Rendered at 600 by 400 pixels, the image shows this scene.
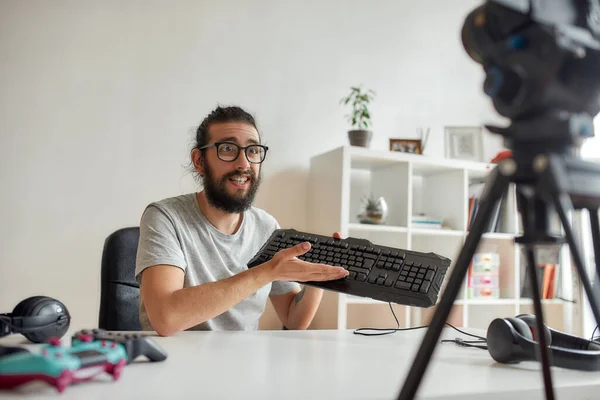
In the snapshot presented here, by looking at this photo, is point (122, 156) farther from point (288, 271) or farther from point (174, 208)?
point (288, 271)

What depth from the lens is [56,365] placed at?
1.96 feet

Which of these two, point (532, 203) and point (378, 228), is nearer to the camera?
point (532, 203)


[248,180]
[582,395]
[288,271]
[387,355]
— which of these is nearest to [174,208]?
[248,180]

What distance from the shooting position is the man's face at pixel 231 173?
1.60 m

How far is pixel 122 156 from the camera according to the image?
2387mm

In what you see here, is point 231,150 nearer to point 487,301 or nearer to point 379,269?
point 379,269

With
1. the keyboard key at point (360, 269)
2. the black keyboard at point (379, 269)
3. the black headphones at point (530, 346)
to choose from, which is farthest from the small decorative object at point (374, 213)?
the black headphones at point (530, 346)

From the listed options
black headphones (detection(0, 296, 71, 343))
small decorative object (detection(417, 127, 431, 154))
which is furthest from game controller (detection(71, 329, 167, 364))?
small decorative object (detection(417, 127, 431, 154))

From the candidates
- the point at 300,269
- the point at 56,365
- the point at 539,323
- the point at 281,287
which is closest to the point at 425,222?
the point at 281,287

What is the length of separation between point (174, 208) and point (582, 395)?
1.13 metres

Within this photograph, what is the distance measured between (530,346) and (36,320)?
35.1 inches

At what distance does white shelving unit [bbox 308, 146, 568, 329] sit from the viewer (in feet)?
8.25

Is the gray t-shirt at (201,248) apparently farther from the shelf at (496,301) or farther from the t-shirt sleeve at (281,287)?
the shelf at (496,301)

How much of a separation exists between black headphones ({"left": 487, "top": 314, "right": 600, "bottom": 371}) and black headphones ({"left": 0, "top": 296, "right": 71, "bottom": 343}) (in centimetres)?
82
